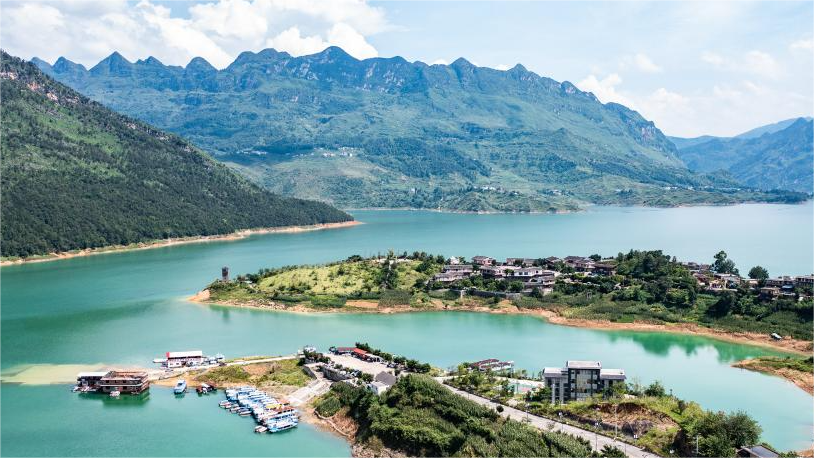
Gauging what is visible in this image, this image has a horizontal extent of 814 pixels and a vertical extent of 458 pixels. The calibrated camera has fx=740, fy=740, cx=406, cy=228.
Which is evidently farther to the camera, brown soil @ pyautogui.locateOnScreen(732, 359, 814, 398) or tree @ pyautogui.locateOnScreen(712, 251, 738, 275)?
tree @ pyautogui.locateOnScreen(712, 251, 738, 275)

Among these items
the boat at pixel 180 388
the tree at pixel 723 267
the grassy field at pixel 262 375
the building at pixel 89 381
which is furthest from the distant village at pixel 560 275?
the building at pixel 89 381

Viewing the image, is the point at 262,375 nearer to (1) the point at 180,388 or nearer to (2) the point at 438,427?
(1) the point at 180,388

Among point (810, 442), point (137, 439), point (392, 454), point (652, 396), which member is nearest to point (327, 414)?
point (392, 454)

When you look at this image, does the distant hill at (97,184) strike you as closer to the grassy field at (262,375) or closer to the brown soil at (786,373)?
the grassy field at (262,375)

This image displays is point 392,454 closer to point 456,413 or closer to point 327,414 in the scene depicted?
point 456,413

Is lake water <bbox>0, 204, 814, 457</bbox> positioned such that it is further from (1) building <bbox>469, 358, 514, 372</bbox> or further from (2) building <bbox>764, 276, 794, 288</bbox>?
(2) building <bbox>764, 276, 794, 288</bbox>

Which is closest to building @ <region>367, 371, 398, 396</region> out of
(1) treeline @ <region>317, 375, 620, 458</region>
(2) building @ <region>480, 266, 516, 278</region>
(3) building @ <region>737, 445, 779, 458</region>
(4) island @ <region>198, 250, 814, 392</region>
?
(1) treeline @ <region>317, 375, 620, 458</region>
